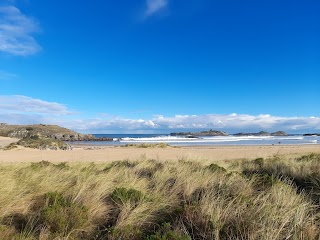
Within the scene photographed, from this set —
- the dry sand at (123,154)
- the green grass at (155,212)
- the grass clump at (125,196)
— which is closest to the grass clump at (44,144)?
the dry sand at (123,154)

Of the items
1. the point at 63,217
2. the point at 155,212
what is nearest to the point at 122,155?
the point at 155,212

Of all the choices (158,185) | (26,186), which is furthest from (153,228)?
(26,186)

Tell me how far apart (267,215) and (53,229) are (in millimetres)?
3036

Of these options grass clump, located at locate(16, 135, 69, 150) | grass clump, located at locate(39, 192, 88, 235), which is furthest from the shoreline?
grass clump, located at locate(39, 192, 88, 235)

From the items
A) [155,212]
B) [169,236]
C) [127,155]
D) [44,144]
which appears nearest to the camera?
[169,236]

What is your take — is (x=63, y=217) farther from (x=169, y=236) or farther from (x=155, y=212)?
(x=169, y=236)

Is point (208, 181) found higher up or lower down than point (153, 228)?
higher up

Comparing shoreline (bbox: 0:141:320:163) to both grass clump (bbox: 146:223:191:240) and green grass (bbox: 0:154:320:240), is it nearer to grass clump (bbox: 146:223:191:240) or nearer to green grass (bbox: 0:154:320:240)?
green grass (bbox: 0:154:320:240)

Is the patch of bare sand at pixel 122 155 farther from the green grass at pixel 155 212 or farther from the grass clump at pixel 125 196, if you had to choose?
the grass clump at pixel 125 196

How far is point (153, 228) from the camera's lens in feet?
16.0

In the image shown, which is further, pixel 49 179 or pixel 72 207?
pixel 49 179

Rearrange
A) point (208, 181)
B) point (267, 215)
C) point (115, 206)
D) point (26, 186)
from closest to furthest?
point (267, 215)
point (115, 206)
point (26, 186)
point (208, 181)

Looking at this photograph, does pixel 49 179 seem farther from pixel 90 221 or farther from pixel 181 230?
pixel 181 230

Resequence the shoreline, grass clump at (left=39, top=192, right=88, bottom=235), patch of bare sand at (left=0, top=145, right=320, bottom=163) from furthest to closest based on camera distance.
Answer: patch of bare sand at (left=0, top=145, right=320, bottom=163), the shoreline, grass clump at (left=39, top=192, right=88, bottom=235)
